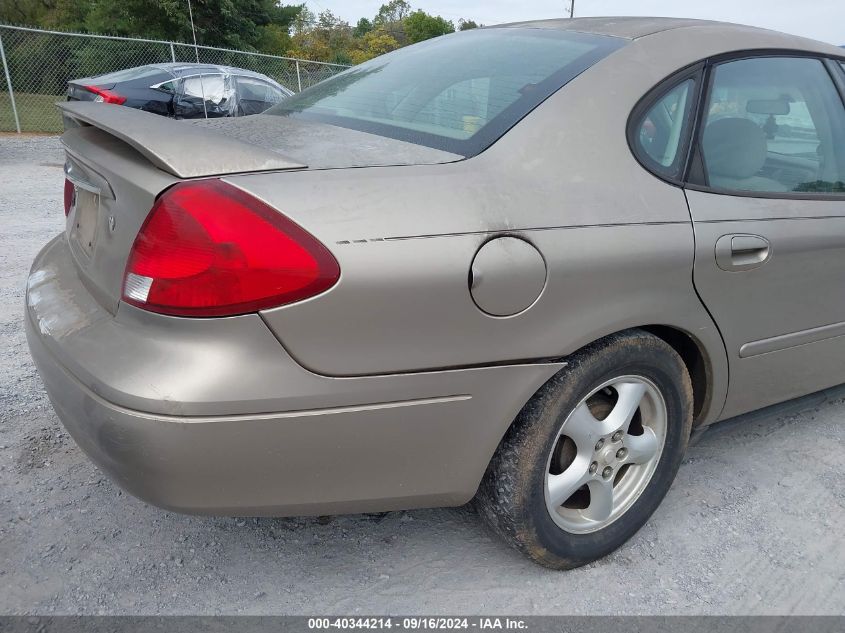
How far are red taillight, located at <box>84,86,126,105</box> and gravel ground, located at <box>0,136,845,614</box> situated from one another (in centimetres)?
762

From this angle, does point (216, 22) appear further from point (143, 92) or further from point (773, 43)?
point (773, 43)

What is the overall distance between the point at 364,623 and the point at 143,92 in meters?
9.44

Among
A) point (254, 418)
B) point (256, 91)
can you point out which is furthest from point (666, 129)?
point (256, 91)

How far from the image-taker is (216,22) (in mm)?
25375

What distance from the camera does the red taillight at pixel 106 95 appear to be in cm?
899

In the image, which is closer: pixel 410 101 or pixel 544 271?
pixel 544 271

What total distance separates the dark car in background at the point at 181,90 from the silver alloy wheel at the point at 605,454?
28.2 feet

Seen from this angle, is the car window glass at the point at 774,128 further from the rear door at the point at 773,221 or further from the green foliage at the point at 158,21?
the green foliage at the point at 158,21

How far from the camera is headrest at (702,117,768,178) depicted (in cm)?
213

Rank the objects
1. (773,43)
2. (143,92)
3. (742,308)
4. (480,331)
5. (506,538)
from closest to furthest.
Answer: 1. (480,331)
2. (506,538)
3. (742,308)
4. (773,43)
5. (143,92)

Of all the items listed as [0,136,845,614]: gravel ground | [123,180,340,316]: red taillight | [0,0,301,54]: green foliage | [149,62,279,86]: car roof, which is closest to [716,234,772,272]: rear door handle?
[0,136,845,614]: gravel ground

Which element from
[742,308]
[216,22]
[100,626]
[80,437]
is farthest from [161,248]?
[216,22]

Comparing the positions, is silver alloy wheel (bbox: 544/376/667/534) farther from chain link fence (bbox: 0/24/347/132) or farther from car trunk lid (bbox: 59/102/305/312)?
chain link fence (bbox: 0/24/347/132)

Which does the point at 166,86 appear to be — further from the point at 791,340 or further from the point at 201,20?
the point at 201,20
